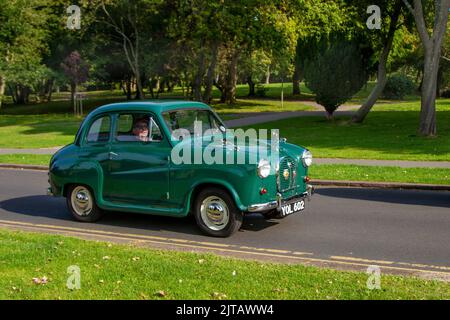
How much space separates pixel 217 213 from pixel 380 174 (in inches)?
259

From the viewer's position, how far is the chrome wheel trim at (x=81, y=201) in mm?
9695

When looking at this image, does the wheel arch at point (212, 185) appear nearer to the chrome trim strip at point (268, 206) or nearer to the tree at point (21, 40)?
the chrome trim strip at point (268, 206)


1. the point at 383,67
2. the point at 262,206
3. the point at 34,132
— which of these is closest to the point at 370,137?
the point at 383,67

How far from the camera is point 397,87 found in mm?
53188

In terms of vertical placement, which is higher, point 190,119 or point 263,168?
point 190,119

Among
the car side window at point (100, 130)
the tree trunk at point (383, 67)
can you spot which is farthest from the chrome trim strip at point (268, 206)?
the tree trunk at point (383, 67)

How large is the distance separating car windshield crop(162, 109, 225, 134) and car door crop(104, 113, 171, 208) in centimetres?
24

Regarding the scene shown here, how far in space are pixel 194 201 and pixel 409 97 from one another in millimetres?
51341

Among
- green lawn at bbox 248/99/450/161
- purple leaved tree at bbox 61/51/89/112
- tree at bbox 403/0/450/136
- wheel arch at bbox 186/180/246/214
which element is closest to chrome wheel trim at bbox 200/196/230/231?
wheel arch at bbox 186/180/246/214

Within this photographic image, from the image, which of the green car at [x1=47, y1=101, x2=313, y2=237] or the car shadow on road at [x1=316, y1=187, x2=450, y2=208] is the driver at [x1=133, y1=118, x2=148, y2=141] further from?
the car shadow on road at [x1=316, y1=187, x2=450, y2=208]

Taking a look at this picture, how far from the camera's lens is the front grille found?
8.46 meters

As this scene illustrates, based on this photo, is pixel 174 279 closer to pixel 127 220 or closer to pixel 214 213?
pixel 214 213

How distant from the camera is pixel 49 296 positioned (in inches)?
224
